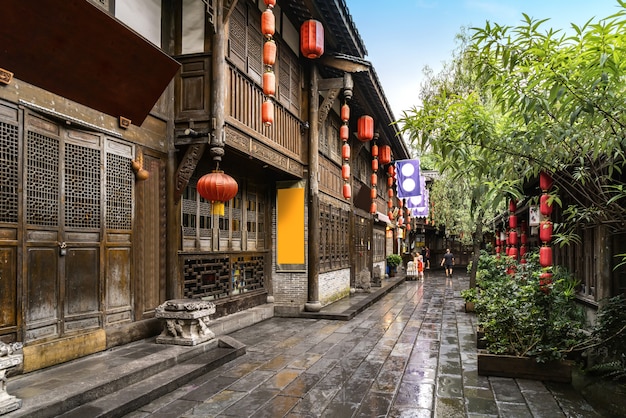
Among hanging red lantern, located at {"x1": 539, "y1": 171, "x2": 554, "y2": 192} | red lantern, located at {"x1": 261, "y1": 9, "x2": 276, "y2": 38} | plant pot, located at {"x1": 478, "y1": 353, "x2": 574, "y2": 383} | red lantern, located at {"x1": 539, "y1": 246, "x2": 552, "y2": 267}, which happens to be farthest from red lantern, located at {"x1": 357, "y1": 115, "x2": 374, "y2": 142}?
plant pot, located at {"x1": 478, "y1": 353, "x2": 574, "y2": 383}

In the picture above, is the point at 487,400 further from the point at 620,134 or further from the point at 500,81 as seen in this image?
the point at 500,81

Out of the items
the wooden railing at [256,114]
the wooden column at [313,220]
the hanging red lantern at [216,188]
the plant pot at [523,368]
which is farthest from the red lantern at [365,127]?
the plant pot at [523,368]

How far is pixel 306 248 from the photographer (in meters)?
12.2

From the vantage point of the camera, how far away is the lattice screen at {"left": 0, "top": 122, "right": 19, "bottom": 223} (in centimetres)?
523

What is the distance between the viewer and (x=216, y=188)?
7598 millimetres

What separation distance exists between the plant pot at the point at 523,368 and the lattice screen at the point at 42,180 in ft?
19.7

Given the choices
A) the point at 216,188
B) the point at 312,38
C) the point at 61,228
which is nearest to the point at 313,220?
the point at 312,38

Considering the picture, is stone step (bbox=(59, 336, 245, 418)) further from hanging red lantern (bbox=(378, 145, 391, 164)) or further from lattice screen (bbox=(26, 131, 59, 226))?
hanging red lantern (bbox=(378, 145, 391, 164))

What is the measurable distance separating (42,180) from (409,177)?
52.5ft

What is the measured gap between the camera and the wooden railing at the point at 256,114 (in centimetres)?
859

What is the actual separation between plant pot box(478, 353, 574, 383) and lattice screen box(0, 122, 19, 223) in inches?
246

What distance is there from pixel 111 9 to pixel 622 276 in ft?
27.6

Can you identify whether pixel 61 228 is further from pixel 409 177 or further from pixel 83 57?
pixel 409 177

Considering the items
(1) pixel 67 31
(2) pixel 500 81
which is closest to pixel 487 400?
(2) pixel 500 81
